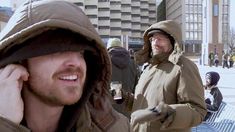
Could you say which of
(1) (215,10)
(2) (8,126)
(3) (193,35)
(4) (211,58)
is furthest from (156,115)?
(3) (193,35)

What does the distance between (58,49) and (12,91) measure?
15 cm

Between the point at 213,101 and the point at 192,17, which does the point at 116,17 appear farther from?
the point at 213,101

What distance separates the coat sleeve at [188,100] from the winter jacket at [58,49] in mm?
1332

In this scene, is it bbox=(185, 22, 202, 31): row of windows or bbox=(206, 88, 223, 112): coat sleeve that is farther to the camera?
bbox=(185, 22, 202, 31): row of windows

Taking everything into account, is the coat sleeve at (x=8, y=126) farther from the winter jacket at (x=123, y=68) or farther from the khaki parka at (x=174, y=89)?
the winter jacket at (x=123, y=68)

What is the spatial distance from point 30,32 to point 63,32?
10 cm

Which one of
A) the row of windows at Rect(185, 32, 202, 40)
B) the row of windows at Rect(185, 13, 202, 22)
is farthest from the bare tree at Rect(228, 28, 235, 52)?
the row of windows at Rect(185, 13, 202, 22)

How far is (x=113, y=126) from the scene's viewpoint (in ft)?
4.20

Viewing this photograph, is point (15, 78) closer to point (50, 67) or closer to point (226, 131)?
point (50, 67)

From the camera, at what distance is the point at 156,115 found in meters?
2.50

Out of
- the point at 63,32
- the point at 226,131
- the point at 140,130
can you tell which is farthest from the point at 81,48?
the point at 226,131

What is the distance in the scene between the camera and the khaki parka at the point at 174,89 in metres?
2.69

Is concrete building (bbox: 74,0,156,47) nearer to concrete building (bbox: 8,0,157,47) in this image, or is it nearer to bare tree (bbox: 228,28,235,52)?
concrete building (bbox: 8,0,157,47)

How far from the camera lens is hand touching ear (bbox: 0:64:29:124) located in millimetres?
1089
